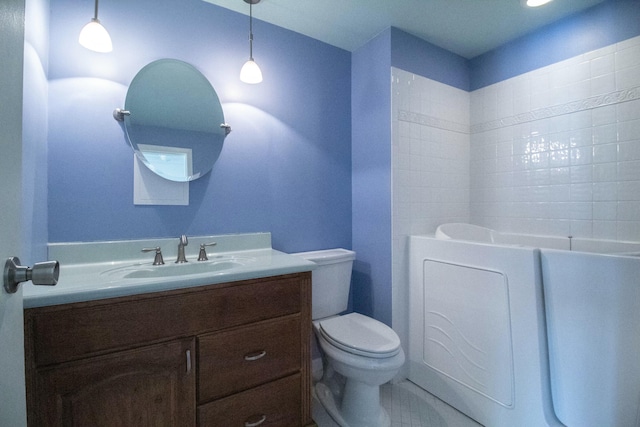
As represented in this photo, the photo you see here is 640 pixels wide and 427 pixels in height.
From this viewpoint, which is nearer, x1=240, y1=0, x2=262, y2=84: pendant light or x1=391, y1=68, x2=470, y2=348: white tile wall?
x1=240, y1=0, x2=262, y2=84: pendant light

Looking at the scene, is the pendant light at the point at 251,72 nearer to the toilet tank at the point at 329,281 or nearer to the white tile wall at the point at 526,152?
the white tile wall at the point at 526,152

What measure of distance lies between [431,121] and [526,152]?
0.65m

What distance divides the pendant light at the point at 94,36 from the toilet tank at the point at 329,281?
4.31 feet

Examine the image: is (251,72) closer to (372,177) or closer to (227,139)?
(227,139)

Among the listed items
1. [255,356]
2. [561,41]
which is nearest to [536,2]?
[561,41]

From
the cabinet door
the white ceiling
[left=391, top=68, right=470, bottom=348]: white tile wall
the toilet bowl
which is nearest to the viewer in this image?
the cabinet door

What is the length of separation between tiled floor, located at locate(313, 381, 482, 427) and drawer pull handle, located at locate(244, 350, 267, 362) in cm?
59

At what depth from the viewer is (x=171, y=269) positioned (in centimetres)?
129

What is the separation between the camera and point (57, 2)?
120cm

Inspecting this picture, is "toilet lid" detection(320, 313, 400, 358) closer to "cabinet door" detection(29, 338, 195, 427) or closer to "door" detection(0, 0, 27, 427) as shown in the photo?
"cabinet door" detection(29, 338, 195, 427)

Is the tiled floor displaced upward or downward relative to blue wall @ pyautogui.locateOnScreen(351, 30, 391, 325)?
downward

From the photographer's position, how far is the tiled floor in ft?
4.69

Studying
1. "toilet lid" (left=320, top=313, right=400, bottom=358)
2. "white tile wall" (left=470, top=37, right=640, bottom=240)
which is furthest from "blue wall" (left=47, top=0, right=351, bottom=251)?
"white tile wall" (left=470, top=37, right=640, bottom=240)

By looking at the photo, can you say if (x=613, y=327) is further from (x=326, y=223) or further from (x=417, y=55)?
(x=417, y=55)
